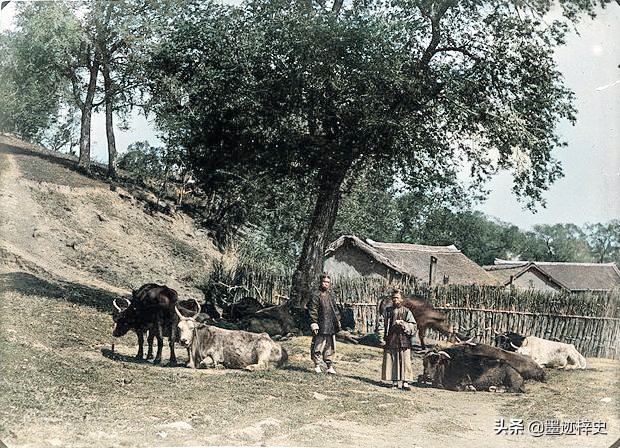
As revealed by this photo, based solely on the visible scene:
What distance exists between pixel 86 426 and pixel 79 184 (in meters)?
2.15

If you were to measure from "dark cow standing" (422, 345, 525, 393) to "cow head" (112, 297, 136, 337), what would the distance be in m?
2.72

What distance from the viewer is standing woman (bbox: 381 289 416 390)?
7.39 m

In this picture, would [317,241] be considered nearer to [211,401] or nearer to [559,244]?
[211,401]

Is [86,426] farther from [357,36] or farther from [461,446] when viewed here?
[357,36]

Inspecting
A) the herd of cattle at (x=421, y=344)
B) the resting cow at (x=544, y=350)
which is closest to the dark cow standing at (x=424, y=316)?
the herd of cattle at (x=421, y=344)

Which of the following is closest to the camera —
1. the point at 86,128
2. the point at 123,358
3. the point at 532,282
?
the point at 123,358

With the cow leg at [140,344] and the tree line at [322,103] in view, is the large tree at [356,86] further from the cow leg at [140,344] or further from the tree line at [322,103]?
the cow leg at [140,344]

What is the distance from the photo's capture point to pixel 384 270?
7.48m

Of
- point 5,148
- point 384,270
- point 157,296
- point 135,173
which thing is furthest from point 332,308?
point 5,148

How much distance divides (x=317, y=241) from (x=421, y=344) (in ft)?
4.65

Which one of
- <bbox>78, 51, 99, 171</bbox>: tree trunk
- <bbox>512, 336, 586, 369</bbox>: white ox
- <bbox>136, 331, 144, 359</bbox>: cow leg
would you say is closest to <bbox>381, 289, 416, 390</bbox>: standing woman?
<bbox>512, 336, 586, 369</bbox>: white ox

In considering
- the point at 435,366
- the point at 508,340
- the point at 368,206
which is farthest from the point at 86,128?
the point at 508,340

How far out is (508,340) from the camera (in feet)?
25.8

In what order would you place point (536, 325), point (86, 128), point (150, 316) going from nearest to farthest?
point (150, 316) < point (86, 128) < point (536, 325)
